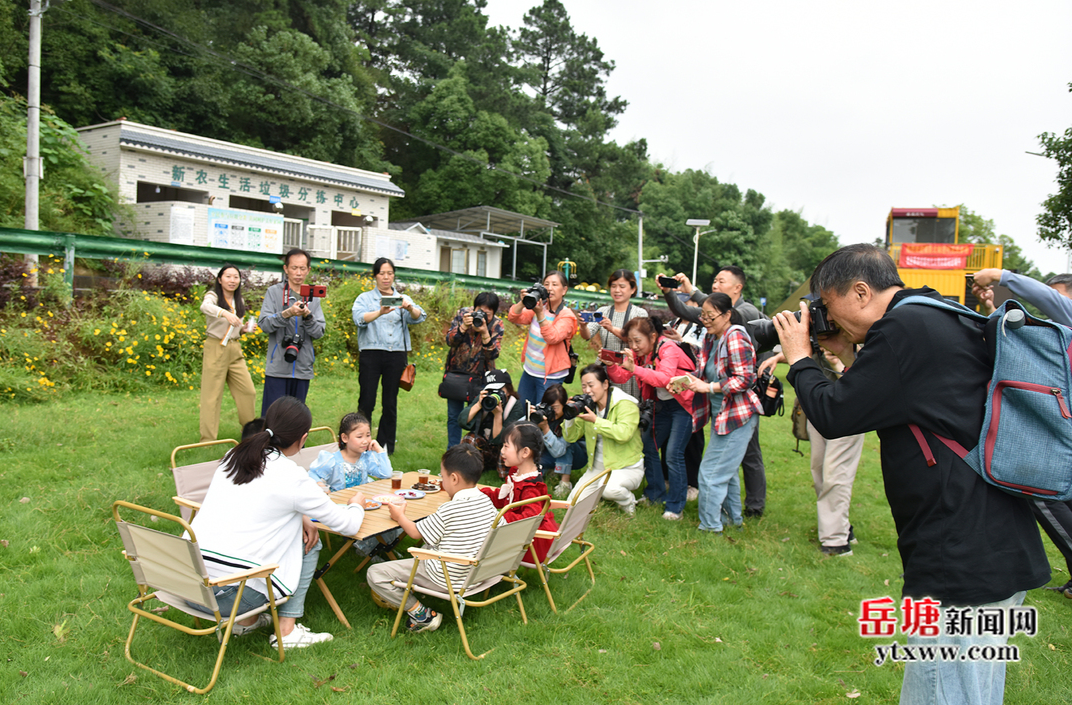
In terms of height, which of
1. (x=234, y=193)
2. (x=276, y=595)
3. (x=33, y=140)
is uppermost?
(x=234, y=193)

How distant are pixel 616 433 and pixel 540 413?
68cm

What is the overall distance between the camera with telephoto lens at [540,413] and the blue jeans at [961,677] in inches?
154

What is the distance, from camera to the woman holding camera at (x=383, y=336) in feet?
20.5

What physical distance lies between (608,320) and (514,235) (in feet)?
80.8

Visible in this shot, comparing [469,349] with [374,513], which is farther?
[469,349]

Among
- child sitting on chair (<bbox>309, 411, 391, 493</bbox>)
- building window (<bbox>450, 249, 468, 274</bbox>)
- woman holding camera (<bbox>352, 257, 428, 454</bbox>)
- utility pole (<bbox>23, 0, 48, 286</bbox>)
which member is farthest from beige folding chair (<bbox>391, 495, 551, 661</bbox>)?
building window (<bbox>450, 249, 468, 274</bbox>)

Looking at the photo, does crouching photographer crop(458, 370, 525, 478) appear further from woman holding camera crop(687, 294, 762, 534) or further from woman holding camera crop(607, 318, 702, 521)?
woman holding camera crop(687, 294, 762, 534)

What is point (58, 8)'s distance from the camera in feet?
63.3

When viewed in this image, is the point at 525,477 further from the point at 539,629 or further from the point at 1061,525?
the point at 1061,525

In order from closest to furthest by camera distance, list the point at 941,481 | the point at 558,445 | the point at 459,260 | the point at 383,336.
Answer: the point at 941,481, the point at 558,445, the point at 383,336, the point at 459,260

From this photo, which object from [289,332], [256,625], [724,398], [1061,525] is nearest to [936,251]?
[724,398]

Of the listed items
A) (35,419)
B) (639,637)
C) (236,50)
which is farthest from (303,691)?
(236,50)

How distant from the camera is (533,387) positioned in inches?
253

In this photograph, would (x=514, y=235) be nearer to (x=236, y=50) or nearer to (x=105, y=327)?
(x=236, y=50)
